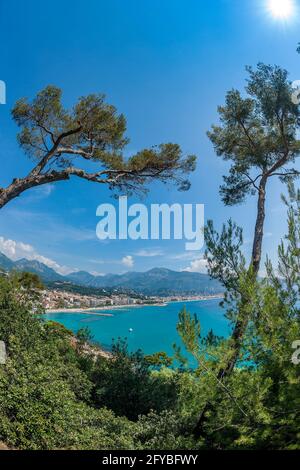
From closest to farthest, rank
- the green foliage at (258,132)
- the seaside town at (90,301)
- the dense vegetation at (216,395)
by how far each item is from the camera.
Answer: the dense vegetation at (216,395) → the green foliage at (258,132) → the seaside town at (90,301)

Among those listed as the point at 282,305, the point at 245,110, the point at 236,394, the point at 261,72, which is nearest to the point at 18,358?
the point at 236,394

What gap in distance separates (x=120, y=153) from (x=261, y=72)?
4648 mm

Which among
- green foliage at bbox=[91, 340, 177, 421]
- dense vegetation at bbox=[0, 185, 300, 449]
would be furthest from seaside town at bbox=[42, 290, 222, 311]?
dense vegetation at bbox=[0, 185, 300, 449]

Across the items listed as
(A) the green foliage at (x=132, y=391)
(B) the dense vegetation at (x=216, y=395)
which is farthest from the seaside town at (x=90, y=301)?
(B) the dense vegetation at (x=216, y=395)

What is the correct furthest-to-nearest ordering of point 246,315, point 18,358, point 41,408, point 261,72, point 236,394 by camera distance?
point 261,72
point 18,358
point 41,408
point 246,315
point 236,394

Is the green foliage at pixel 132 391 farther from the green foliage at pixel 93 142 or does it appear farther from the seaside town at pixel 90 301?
the seaside town at pixel 90 301

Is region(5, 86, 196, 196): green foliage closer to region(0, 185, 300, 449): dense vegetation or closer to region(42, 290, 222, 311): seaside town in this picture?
region(0, 185, 300, 449): dense vegetation

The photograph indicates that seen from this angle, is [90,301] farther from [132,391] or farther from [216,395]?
[216,395]

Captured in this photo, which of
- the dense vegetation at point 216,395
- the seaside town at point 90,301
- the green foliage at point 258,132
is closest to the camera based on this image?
the dense vegetation at point 216,395

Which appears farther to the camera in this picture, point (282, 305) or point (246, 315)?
point (246, 315)

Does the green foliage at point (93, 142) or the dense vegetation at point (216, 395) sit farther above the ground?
the green foliage at point (93, 142)

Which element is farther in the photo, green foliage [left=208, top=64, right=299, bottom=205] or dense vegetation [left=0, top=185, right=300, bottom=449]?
green foliage [left=208, top=64, right=299, bottom=205]

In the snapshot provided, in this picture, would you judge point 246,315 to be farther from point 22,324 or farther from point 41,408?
point 22,324

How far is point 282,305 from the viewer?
4188 mm
